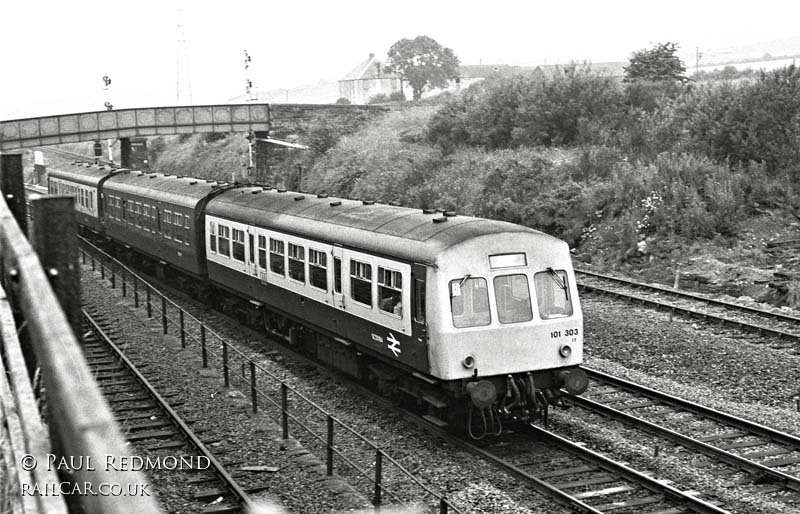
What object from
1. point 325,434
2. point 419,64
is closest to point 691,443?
point 325,434

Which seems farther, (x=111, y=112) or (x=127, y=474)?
(x=111, y=112)

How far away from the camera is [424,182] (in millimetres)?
39438

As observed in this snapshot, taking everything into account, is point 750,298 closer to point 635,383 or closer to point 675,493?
point 635,383

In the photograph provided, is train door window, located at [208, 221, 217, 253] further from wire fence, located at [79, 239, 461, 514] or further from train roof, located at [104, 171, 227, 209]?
wire fence, located at [79, 239, 461, 514]

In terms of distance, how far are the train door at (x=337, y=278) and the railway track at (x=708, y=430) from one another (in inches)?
158

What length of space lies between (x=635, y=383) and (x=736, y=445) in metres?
3.25

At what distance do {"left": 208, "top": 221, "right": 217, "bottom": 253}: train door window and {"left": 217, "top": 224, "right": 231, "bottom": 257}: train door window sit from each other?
0.81 feet

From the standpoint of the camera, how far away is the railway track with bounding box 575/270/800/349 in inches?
698

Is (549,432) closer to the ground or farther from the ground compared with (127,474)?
closer to the ground

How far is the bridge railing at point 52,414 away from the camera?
168 cm

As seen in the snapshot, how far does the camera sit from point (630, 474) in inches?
425

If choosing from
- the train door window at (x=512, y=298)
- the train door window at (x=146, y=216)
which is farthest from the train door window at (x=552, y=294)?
the train door window at (x=146, y=216)

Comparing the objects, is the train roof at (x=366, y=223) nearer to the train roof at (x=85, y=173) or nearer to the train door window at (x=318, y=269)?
the train door window at (x=318, y=269)

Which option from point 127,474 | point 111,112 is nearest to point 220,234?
point 127,474
